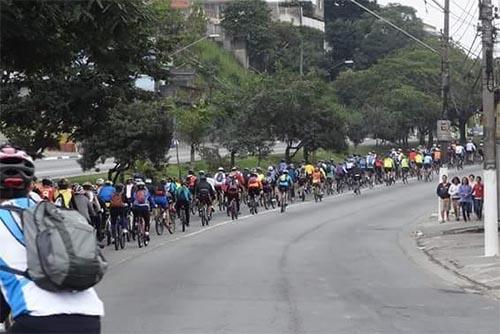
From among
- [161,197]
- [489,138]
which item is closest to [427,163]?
[161,197]

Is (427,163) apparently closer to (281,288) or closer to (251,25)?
(281,288)

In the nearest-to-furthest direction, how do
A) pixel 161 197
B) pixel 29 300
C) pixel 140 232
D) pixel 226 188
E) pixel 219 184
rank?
pixel 29 300, pixel 140 232, pixel 161 197, pixel 226 188, pixel 219 184

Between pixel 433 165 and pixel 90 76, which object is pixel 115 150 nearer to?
pixel 90 76

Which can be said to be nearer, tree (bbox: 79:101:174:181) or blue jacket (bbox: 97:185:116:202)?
blue jacket (bbox: 97:185:116:202)

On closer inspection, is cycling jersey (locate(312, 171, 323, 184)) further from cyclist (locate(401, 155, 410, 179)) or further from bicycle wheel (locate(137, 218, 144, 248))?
bicycle wheel (locate(137, 218, 144, 248))

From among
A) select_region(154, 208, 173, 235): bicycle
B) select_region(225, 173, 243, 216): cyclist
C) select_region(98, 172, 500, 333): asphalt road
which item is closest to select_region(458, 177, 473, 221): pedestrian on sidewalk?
select_region(98, 172, 500, 333): asphalt road

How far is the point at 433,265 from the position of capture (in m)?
18.8

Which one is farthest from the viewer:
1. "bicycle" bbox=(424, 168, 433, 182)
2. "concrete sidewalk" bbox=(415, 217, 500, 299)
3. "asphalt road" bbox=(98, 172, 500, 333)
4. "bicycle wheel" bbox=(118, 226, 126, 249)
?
"bicycle" bbox=(424, 168, 433, 182)

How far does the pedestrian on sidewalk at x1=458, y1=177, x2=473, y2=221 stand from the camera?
2897cm

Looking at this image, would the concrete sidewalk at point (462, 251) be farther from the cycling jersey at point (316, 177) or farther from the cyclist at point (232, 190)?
the cycling jersey at point (316, 177)

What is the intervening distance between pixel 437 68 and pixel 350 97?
8.05 meters

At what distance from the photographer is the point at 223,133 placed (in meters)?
48.1

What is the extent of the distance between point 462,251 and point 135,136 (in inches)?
583

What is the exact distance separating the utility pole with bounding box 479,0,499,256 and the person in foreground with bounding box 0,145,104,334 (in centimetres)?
1583
